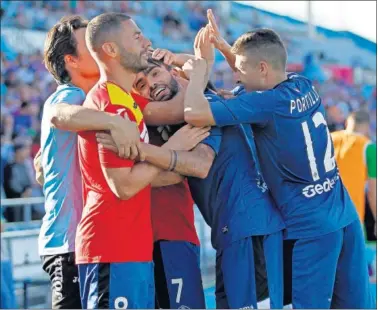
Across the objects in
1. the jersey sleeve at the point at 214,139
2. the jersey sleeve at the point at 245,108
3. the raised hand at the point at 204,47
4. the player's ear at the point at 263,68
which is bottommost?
the jersey sleeve at the point at 214,139

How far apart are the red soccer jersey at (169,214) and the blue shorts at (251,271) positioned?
0.73ft

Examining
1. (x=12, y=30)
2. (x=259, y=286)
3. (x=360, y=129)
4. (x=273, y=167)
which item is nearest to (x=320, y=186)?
(x=273, y=167)

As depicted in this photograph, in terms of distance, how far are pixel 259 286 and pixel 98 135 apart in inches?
47.8

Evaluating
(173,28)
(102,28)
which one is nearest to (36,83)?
(173,28)

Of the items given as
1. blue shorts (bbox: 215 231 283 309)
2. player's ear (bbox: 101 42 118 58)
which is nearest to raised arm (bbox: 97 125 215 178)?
player's ear (bbox: 101 42 118 58)

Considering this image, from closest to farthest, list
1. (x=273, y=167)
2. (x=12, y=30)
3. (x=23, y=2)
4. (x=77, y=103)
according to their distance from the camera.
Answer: (x=77, y=103), (x=273, y=167), (x=12, y=30), (x=23, y=2)

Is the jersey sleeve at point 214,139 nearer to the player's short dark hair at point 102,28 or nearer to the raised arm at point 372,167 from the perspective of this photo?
the player's short dark hair at point 102,28

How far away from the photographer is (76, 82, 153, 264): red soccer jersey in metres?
4.13

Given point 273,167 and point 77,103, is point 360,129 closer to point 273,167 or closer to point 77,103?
point 273,167

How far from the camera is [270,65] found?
4820 mm

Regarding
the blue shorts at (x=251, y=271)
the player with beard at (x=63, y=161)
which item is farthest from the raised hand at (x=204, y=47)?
the blue shorts at (x=251, y=271)

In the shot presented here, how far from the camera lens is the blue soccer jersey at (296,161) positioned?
4797 millimetres

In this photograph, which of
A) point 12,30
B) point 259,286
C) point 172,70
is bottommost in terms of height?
point 259,286

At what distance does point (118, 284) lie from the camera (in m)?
4.12
